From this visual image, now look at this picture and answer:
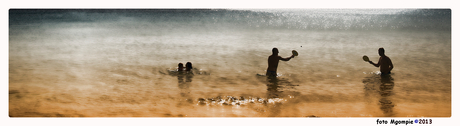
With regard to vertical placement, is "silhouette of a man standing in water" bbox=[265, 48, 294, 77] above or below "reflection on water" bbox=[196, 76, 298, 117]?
above

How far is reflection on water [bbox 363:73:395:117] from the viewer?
6.10m

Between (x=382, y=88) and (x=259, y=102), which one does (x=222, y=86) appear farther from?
(x=382, y=88)

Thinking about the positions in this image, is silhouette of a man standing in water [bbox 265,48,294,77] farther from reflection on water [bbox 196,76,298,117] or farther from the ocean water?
reflection on water [bbox 196,76,298,117]

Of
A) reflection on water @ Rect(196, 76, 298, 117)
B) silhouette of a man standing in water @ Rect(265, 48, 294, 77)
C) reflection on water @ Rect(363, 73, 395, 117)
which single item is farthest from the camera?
silhouette of a man standing in water @ Rect(265, 48, 294, 77)

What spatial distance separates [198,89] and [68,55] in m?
7.55

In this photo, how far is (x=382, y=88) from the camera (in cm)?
746

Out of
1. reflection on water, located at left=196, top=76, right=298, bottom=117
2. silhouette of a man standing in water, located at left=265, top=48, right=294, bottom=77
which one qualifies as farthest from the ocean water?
silhouette of a man standing in water, located at left=265, top=48, right=294, bottom=77

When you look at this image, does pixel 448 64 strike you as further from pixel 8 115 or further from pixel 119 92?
pixel 8 115

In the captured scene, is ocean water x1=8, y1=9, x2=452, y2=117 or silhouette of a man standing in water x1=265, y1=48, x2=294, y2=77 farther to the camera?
silhouette of a man standing in water x1=265, y1=48, x2=294, y2=77

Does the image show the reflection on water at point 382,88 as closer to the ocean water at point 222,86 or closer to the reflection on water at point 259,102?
the ocean water at point 222,86

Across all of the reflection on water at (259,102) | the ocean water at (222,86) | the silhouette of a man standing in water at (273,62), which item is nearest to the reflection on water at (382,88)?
the ocean water at (222,86)

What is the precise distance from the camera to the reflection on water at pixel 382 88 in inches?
240

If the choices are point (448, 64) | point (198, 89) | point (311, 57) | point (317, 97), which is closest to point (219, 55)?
point (311, 57)

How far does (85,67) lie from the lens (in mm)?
10414
